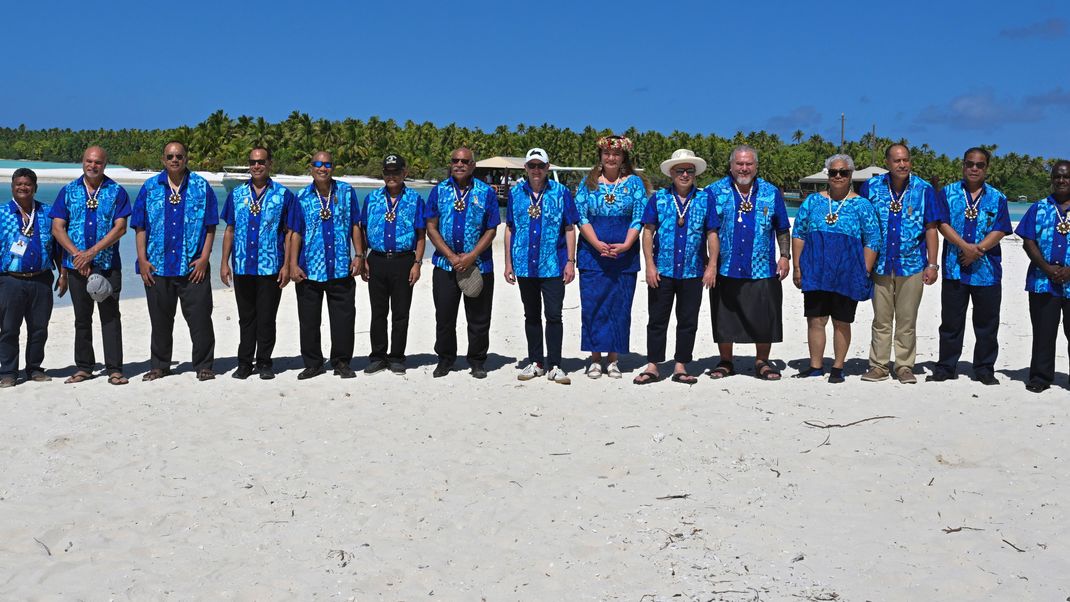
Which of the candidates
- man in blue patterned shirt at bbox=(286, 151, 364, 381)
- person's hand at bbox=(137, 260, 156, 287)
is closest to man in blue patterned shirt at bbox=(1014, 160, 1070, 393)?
man in blue patterned shirt at bbox=(286, 151, 364, 381)

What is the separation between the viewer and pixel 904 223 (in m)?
6.57

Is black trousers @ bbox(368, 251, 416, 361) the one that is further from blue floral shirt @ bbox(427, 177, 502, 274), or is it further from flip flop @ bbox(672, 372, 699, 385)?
flip flop @ bbox(672, 372, 699, 385)

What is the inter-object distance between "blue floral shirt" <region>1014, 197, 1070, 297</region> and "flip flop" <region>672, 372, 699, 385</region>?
2.36 meters

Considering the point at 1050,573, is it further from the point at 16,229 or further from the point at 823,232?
the point at 16,229

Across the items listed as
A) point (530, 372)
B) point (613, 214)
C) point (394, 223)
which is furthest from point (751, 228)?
point (394, 223)

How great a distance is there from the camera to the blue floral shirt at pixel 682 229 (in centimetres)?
661

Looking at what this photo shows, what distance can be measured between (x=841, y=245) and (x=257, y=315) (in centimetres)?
420

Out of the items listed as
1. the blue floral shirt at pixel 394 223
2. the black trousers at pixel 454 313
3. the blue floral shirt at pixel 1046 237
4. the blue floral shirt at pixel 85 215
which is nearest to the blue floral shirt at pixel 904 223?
the blue floral shirt at pixel 1046 237

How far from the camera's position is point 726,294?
6.75 metres

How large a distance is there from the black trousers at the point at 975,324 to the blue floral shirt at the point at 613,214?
2190mm

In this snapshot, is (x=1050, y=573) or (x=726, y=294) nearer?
(x=1050, y=573)

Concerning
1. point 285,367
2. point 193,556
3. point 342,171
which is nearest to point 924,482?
point 193,556

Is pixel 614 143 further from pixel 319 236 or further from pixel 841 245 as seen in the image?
pixel 319 236

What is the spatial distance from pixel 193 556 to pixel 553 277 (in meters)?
3.47
